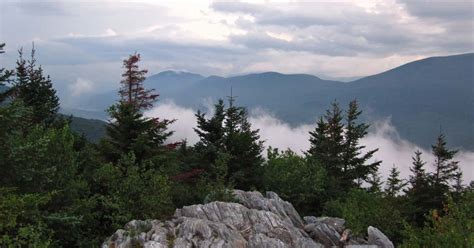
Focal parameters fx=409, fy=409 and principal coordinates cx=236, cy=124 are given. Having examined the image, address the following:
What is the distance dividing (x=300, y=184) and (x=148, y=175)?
22.8m

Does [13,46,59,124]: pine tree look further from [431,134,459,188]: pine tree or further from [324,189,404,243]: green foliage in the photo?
[431,134,459,188]: pine tree

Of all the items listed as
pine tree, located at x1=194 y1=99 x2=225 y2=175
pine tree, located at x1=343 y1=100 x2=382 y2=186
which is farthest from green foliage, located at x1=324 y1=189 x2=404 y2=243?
pine tree, located at x1=194 y1=99 x2=225 y2=175

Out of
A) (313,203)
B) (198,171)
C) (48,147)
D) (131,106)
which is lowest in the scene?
(313,203)

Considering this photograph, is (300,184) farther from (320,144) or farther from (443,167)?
(443,167)

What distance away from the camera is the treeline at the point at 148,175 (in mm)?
21859

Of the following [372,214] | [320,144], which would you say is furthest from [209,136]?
[372,214]

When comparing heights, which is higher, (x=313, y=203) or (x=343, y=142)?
(x=343, y=142)

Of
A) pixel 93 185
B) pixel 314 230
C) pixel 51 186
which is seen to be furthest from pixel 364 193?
pixel 51 186

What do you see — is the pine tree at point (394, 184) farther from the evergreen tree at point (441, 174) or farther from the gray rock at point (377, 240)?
the gray rock at point (377, 240)

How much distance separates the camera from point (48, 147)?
78.2 ft

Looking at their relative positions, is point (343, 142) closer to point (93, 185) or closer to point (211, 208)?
point (211, 208)

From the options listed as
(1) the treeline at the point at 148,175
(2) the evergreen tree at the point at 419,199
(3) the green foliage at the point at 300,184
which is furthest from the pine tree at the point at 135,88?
(2) the evergreen tree at the point at 419,199

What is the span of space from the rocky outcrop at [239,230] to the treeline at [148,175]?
1329mm

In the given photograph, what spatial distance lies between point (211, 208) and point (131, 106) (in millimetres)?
11888
